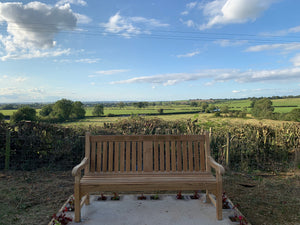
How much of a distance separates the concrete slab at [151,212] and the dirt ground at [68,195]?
65 cm

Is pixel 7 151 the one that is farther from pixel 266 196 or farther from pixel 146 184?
pixel 266 196

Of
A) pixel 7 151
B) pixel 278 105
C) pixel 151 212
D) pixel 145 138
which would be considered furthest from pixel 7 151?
pixel 278 105

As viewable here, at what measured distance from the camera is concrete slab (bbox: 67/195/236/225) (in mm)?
2900

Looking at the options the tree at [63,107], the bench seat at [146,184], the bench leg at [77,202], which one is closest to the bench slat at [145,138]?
the bench seat at [146,184]

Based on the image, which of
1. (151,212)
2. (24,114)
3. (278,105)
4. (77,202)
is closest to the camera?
(77,202)

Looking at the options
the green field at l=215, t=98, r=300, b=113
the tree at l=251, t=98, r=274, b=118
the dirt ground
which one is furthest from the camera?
the green field at l=215, t=98, r=300, b=113

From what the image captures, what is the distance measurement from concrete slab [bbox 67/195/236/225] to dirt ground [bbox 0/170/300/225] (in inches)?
25.7

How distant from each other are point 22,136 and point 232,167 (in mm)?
5816

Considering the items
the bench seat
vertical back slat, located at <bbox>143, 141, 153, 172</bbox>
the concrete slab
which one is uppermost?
vertical back slat, located at <bbox>143, 141, 153, 172</bbox>

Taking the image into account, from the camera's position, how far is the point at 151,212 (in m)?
3.16

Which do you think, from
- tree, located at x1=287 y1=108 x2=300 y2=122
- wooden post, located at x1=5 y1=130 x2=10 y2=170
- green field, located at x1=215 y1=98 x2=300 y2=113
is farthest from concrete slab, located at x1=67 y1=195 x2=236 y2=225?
green field, located at x1=215 y1=98 x2=300 y2=113

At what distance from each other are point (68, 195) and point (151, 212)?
74.9 inches

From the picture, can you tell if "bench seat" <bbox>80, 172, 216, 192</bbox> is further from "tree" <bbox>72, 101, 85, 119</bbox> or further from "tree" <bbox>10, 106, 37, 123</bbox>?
"tree" <bbox>72, 101, 85, 119</bbox>

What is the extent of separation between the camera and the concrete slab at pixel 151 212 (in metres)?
2.90
